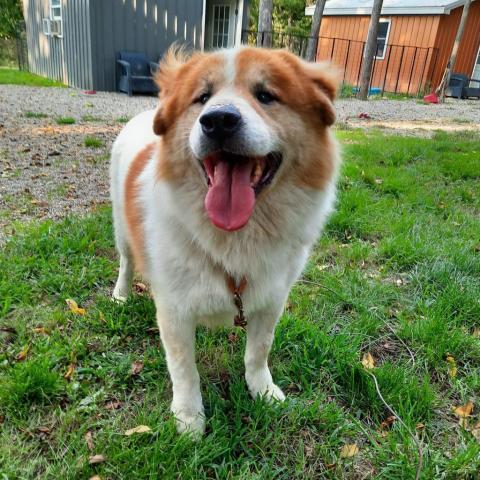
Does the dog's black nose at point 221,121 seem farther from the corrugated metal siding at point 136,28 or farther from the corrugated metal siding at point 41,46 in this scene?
the corrugated metal siding at point 41,46

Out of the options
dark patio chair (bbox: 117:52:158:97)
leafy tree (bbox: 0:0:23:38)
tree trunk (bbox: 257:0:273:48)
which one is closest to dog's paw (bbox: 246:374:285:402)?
tree trunk (bbox: 257:0:273:48)

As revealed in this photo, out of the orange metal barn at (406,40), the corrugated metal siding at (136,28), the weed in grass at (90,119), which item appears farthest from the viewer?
the orange metal barn at (406,40)

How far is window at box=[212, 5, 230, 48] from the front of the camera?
1569cm

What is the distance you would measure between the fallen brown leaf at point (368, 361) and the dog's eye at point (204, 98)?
65.0 inches

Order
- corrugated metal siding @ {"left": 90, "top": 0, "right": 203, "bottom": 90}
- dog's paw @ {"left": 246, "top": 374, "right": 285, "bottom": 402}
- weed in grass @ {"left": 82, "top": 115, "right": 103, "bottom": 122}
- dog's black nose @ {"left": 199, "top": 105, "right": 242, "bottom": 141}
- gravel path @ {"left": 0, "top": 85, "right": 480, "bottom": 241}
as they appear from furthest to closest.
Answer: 1. corrugated metal siding @ {"left": 90, "top": 0, "right": 203, "bottom": 90}
2. weed in grass @ {"left": 82, "top": 115, "right": 103, "bottom": 122}
3. gravel path @ {"left": 0, "top": 85, "right": 480, "bottom": 241}
4. dog's paw @ {"left": 246, "top": 374, "right": 285, "bottom": 402}
5. dog's black nose @ {"left": 199, "top": 105, "right": 242, "bottom": 141}

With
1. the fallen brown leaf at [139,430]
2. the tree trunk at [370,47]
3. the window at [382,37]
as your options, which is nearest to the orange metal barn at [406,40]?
the window at [382,37]

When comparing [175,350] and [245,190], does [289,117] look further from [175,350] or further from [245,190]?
[175,350]

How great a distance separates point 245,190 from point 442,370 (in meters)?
1.65

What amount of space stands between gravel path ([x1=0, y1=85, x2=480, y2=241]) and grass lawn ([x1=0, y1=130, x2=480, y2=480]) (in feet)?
2.41

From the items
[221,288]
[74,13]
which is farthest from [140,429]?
[74,13]

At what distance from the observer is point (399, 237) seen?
379 centimetres

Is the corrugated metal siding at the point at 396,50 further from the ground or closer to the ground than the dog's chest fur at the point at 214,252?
further from the ground

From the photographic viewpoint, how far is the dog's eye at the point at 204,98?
1.93 metres

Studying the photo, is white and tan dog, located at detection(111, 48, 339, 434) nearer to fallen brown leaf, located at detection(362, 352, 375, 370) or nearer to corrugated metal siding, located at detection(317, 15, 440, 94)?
fallen brown leaf, located at detection(362, 352, 375, 370)
